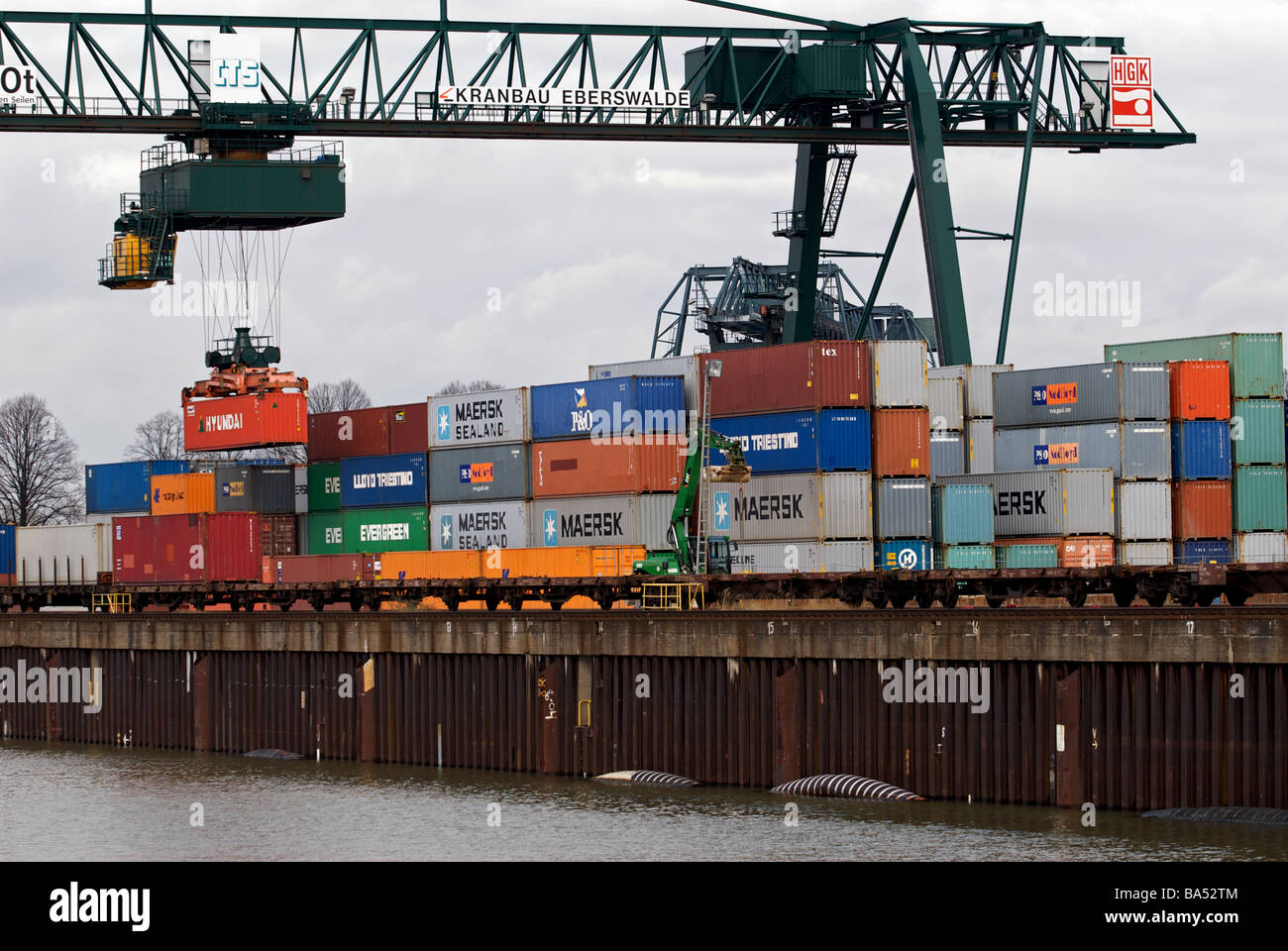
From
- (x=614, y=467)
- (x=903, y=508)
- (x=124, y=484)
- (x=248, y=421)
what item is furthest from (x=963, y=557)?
(x=124, y=484)

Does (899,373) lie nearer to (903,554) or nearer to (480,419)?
(903,554)

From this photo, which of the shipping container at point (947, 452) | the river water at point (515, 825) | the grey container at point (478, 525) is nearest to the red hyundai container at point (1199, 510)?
the shipping container at point (947, 452)

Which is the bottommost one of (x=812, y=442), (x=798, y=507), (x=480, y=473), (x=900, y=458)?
(x=798, y=507)

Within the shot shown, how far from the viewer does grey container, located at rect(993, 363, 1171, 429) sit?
64188 millimetres

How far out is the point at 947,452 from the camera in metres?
66.6

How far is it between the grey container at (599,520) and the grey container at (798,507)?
1810mm

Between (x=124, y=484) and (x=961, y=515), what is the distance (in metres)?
36.8

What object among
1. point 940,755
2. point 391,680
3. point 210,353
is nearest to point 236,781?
point 391,680

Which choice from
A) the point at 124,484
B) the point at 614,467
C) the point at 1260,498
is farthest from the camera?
the point at 124,484

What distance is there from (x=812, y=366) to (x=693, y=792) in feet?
56.9

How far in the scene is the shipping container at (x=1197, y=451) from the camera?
6462cm

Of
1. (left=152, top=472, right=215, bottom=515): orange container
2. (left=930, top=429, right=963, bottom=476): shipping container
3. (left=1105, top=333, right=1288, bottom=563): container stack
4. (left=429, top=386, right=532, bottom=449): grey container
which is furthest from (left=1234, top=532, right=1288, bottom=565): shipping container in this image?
(left=152, top=472, right=215, bottom=515): orange container

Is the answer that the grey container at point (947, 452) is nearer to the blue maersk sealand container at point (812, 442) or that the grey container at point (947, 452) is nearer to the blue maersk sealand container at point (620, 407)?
the blue maersk sealand container at point (812, 442)
